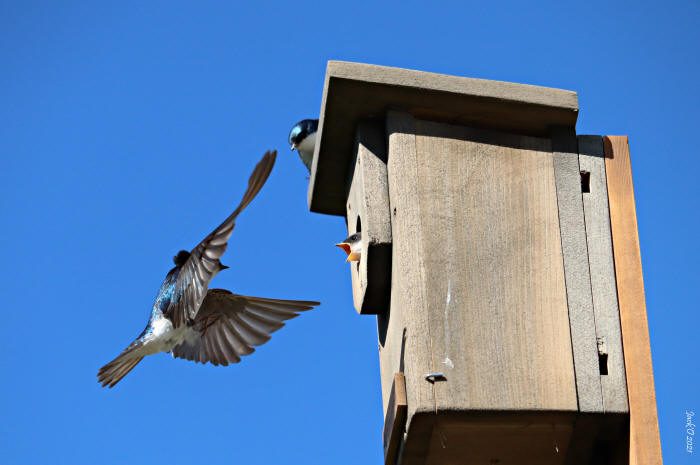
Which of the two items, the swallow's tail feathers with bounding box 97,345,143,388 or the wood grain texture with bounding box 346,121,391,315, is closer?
the wood grain texture with bounding box 346,121,391,315

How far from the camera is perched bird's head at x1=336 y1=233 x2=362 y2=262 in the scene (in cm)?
263

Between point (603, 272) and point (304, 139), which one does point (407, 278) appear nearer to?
point (603, 272)

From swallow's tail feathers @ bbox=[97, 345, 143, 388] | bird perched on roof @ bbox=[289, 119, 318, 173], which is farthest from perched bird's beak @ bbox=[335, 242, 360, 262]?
bird perched on roof @ bbox=[289, 119, 318, 173]

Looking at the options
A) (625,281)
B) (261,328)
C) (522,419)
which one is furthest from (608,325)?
(261,328)

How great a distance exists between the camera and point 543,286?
2209 mm

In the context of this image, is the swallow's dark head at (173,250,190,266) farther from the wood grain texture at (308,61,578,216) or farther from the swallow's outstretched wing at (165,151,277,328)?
the wood grain texture at (308,61,578,216)

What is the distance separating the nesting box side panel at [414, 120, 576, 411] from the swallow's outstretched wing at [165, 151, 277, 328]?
372mm

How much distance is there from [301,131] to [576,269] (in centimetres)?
244

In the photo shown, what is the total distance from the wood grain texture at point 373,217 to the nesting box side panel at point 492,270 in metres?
0.12

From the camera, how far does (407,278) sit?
2176mm

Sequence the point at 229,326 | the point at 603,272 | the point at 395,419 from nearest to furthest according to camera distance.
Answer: the point at 395,419
the point at 603,272
the point at 229,326

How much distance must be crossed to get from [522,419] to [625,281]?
0.38 m

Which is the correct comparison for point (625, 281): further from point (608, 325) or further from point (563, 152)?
point (563, 152)

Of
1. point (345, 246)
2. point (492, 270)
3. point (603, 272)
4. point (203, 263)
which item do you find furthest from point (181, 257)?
point (603, 272)
